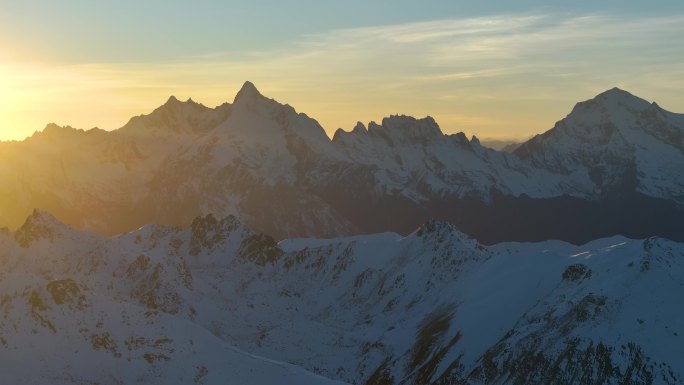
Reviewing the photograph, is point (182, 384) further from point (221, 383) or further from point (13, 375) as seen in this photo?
point (13, 375)

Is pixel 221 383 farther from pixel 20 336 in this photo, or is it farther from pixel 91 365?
pixel 20 336

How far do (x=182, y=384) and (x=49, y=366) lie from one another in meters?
23.8

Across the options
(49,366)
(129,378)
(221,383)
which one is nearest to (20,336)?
(49,366)

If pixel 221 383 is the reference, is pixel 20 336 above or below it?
above

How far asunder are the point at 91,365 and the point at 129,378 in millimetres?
7391

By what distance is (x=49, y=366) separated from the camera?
19312cm

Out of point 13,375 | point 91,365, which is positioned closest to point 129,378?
point 91,365

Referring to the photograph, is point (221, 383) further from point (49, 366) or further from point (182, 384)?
point (49, 366)

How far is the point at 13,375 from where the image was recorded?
185 metres

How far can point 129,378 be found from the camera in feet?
643

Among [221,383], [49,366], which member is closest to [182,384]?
[221,383]

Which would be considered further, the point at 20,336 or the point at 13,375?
the point at 20,336

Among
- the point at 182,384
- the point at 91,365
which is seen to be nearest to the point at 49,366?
the point at 91,365

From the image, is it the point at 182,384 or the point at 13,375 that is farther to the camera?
the point at 182,384
